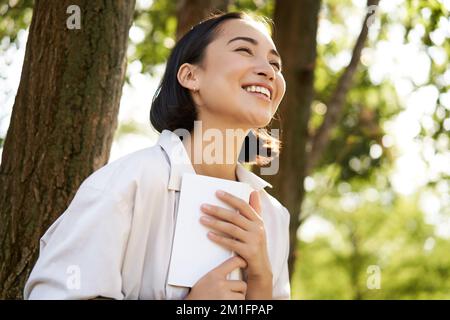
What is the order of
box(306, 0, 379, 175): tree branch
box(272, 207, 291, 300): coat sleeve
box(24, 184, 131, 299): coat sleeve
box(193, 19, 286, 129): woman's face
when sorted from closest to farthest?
box(24, 184, 131, 299): coat sleeve
box(193, 19, 286, 129): woman's face
box(272, 207, 291, 300): coat sleeve
box(306, 0, 379, 175): tree branch

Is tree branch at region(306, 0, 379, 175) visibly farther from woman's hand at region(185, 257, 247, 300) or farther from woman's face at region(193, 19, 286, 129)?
woman's hand at region(185, 257, 247, 300)

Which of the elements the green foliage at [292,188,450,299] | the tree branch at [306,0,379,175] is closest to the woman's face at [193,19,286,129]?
the tree branch at [306,0,379,175]

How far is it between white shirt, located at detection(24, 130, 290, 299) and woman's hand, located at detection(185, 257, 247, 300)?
8 centimetres

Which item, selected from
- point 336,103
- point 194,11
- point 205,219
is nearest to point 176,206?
point 205,219

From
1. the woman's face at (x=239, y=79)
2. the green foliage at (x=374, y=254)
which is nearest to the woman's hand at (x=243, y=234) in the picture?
the woman's face at (x=239, y=79)

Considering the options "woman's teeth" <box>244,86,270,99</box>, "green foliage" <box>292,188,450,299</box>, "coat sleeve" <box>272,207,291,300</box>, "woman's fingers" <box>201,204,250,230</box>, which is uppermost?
"green foliage" <box>292,188,450,299</box>

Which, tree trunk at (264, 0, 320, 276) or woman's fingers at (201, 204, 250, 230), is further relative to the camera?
tree trunk at (264, 0, 320, 276)

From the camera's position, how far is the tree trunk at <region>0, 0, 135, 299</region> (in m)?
3.43

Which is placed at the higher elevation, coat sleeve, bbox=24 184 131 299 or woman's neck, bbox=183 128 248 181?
woman's neck, bbox=183 128 248 181

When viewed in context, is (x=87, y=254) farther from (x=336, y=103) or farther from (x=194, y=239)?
(x=336, y=103)

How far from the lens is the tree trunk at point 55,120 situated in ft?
11.3

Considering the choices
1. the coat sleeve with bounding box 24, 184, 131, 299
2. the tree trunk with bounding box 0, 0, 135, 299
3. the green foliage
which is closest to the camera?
the coat sleeve with bounding box 24, 184, 131, 299

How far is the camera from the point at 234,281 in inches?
105

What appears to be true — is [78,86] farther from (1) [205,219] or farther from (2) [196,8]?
(2) [196,8]
